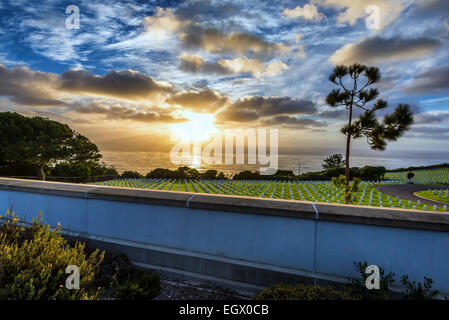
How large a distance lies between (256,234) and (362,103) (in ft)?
53.7

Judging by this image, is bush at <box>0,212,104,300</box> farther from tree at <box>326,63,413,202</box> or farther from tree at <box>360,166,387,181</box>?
tree at <box>360,166,387,181</box>

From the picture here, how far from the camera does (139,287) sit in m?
2.95

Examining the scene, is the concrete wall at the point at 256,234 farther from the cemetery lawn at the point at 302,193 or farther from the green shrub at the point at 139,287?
the cemetery lawn at the point at 302,193

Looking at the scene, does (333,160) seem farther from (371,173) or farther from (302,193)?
(302,193)

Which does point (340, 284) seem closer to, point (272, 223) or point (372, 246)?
point (372, 246)

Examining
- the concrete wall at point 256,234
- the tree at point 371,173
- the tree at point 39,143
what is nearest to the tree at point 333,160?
the tree at point 371,173

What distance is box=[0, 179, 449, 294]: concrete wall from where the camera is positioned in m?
2.76

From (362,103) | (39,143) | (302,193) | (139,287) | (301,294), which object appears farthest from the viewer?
(39,143)

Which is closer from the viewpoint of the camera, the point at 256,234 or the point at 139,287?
the point at 139,287

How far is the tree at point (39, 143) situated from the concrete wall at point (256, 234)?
34.4 metres

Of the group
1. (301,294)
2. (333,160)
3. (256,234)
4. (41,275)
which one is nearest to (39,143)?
(41,275)

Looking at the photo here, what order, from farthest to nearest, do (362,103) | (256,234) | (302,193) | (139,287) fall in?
(302,193), (362,103), (256,234), (139,287)

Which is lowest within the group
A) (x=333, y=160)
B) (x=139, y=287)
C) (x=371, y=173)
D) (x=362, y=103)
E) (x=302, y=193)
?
(x=302, y=193)

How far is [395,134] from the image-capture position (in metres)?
13.4
